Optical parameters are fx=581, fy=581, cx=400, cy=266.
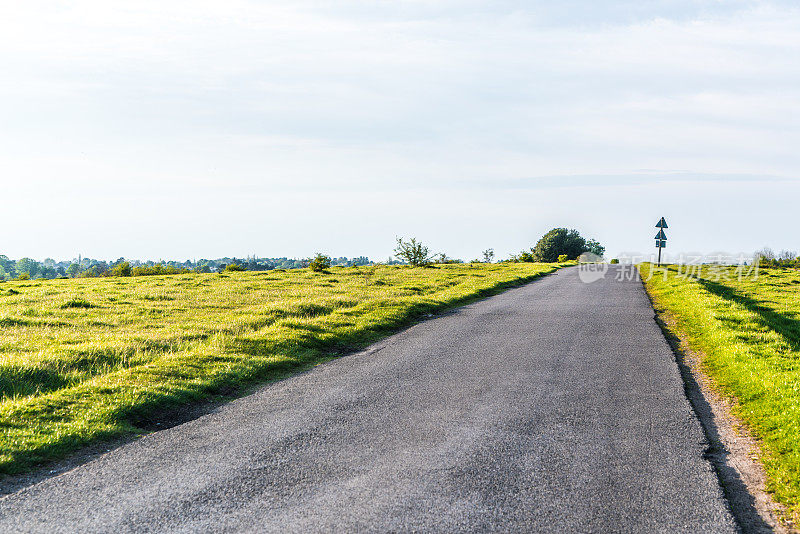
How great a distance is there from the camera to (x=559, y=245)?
393 ft

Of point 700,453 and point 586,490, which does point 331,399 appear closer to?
point 586,490

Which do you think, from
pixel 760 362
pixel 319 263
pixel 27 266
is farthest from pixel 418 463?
pixel 27 266

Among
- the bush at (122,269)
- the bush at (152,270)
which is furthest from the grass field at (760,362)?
the bush at (122,269)

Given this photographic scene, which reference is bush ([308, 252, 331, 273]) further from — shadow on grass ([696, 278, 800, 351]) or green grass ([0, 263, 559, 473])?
shadow on grass ([696, 278, 800, 351])

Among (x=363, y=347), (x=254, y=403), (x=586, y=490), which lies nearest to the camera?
(x=586, y=490)

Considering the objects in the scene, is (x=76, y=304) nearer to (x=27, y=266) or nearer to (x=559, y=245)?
(x=559, y=245)

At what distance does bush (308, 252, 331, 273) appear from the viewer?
4525cm

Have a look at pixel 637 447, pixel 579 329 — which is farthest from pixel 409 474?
pixel 579 329

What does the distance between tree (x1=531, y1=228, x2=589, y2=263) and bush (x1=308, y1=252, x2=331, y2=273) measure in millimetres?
78291

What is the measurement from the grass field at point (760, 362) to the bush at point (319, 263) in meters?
27.5

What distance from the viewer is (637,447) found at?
21.8ft

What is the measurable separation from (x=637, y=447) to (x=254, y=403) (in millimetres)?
5318

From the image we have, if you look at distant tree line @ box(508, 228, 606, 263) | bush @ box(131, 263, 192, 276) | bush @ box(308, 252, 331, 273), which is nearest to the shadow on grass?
bush @ box(308, 252, 331, 273)

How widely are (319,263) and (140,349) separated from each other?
33.5 metres
